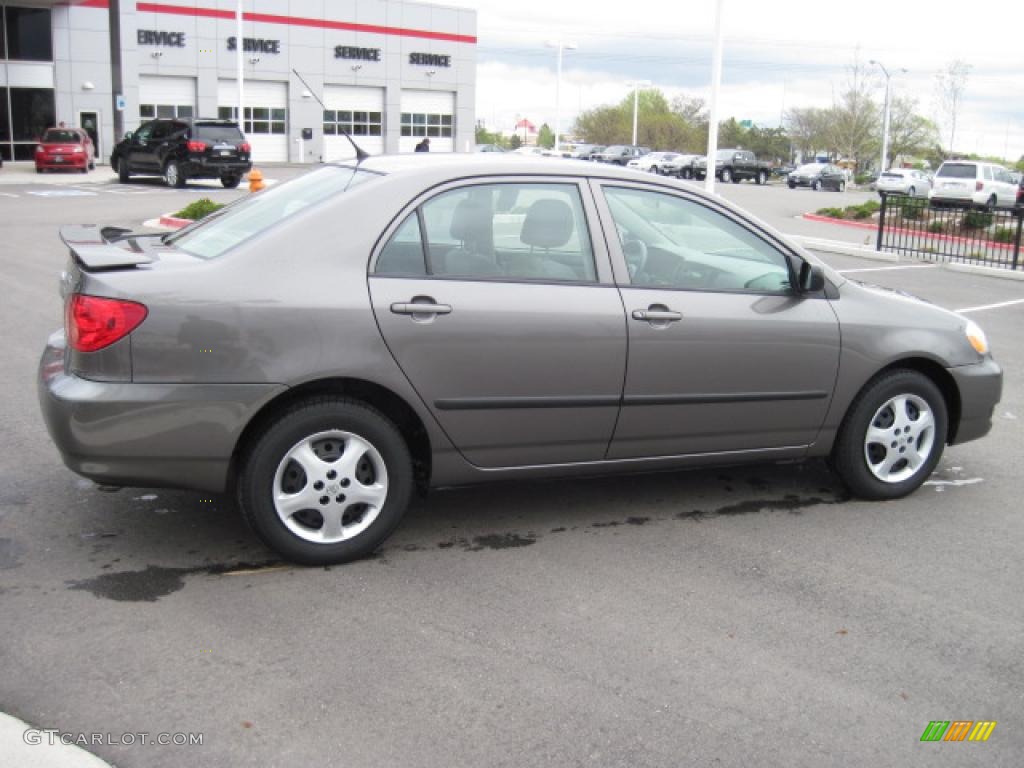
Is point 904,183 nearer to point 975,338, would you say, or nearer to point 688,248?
point 975,338

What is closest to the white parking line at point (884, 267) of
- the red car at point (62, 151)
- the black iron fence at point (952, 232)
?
the black iron fence at point (952, 232)

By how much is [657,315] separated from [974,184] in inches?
1439

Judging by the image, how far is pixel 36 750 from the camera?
3.16 meters

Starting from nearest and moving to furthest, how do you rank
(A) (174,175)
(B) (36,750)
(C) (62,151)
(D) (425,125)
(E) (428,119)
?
(B) (36,750)
(A) (174,175)
(C) (62,151)
(D) (425,125)
(E) (428,119)

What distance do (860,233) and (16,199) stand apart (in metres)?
20.5

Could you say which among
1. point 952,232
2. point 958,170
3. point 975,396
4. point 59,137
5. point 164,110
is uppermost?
point 164,110

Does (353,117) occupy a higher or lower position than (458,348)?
higher

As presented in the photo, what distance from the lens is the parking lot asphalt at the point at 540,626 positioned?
11.1 feet

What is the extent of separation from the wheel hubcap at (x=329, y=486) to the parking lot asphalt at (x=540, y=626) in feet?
0.62

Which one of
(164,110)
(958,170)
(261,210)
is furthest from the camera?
(164,110)

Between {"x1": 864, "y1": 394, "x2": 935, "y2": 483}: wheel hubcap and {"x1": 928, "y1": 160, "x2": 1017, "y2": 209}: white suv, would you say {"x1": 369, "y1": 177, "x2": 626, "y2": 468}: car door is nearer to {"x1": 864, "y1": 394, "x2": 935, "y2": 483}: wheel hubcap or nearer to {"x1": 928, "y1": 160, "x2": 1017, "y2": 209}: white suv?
{"x1": 864, "y1": 394, "x2": 935, "y2": 483}: wheel hubcap

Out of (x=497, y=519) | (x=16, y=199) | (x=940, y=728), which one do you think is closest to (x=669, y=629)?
(x=940, y=728)

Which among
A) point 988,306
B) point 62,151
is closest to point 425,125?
point 62,151

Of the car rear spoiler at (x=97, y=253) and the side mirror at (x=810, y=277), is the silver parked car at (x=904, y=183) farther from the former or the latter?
the car rear spoiler at (x=97, y=253)
